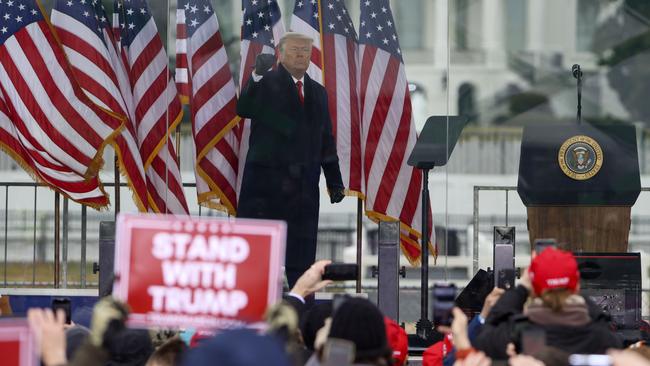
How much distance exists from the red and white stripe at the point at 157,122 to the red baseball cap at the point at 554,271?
204 inches

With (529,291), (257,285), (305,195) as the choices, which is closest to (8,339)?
(257,285)

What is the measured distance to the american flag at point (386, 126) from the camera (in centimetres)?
1038

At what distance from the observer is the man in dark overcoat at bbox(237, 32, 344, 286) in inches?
404

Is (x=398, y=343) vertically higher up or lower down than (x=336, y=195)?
lower down

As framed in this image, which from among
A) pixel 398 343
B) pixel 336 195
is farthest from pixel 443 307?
pixel 336 195

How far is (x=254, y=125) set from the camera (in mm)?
10344

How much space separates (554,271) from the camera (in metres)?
5.56

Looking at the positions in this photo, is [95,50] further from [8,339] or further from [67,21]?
[8,339]

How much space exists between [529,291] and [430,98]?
451cm

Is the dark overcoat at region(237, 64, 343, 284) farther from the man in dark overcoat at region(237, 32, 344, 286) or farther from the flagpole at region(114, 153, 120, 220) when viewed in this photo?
the flagpole at region(114, 153, 120, 220)

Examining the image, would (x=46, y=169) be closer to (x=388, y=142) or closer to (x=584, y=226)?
(x=388, y=142)

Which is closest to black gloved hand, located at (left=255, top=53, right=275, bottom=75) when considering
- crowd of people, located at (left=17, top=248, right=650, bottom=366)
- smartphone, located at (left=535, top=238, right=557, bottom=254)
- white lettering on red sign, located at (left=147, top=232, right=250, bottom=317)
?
crowd of people, located at (left=17, top=248, right=650, bottom=366)

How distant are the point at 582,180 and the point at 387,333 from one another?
5.24 m

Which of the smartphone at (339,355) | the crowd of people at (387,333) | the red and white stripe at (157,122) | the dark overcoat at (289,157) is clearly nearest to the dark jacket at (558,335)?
the crowd of people at (387,333)
